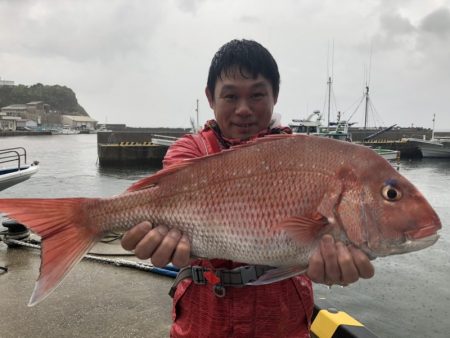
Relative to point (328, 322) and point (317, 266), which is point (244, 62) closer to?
point (317, 266)

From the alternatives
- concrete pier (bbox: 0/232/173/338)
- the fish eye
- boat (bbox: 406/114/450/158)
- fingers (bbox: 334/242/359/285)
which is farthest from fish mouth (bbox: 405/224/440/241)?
boat (bbox: 406/114/450/158)

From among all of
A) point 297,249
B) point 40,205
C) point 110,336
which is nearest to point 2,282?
point 110,336

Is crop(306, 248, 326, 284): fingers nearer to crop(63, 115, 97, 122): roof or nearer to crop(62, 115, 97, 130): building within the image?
crop(62, 115, 97, 130): building

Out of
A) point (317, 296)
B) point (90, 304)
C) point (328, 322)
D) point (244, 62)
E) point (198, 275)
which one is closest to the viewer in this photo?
point (198, 275)

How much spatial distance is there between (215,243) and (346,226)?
60 cm

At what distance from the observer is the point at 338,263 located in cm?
162

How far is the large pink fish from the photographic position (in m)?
1.66

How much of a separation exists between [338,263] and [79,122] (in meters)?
163

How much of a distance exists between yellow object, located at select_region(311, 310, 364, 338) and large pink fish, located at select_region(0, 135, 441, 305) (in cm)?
202

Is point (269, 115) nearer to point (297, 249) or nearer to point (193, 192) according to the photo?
point (193, 192)

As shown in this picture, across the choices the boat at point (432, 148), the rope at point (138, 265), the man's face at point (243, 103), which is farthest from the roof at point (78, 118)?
the man's face at point (243, 103)

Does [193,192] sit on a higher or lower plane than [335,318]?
higher

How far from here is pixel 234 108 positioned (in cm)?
209

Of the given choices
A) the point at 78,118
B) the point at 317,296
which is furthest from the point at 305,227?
the point at 78,118
